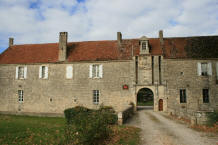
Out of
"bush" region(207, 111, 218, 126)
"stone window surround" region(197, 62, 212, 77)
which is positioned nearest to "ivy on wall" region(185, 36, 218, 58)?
"stone window surround" region(197, 62, 212, 77)

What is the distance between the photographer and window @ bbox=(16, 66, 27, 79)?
22016 mm

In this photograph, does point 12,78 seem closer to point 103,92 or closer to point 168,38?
point 103,92

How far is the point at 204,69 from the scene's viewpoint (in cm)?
1911

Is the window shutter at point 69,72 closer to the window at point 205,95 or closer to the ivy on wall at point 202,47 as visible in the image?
the ivy on wall at point 202,47

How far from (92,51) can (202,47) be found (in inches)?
495

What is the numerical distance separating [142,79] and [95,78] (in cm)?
526

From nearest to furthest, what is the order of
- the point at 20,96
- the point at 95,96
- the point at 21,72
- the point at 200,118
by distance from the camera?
the point at 200,118
the point at 95,96
the point at 20,96
the point at 21,72

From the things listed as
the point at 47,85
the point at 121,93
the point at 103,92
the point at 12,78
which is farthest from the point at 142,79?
the point at 12,78

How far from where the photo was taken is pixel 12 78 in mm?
22250

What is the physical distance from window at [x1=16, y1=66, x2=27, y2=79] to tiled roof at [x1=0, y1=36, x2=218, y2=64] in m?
0.74

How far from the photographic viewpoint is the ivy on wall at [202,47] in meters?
19.3

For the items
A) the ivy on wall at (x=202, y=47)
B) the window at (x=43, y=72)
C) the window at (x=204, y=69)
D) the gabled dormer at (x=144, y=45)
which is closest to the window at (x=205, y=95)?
the window at (x=204, y=69)

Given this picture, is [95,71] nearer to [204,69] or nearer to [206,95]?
[204,69]

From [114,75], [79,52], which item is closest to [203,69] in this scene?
[114,75]
